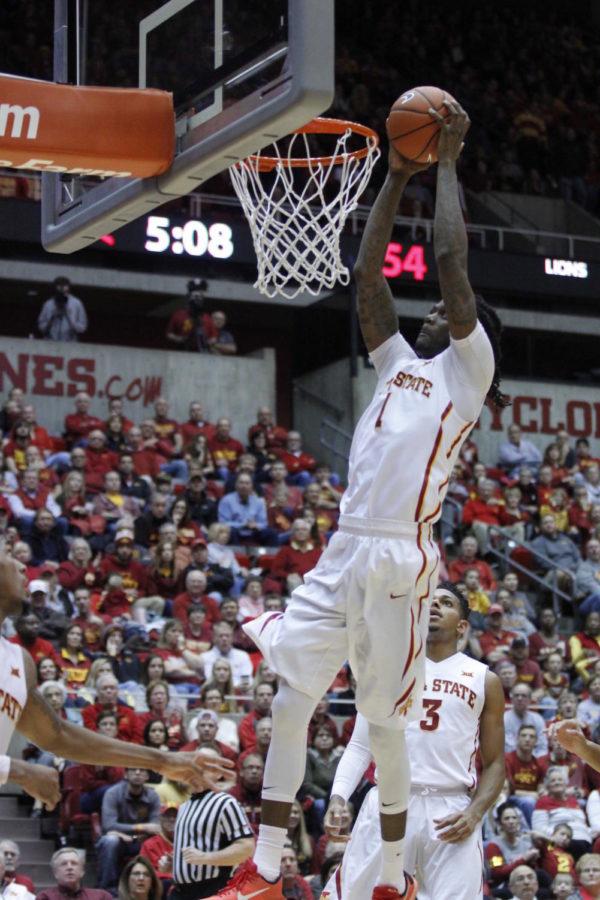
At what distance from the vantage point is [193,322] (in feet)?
68.3

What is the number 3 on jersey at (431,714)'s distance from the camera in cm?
773

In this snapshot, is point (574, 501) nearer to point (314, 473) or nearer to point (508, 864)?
point (314, 473)

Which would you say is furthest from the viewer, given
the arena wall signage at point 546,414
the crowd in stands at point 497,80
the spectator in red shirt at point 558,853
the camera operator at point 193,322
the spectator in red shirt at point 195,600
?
the crowd in stands at point 497,80

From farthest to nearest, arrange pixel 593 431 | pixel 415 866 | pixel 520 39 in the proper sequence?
pixel 520 39 → pixel 593 431 → pixel 415 866

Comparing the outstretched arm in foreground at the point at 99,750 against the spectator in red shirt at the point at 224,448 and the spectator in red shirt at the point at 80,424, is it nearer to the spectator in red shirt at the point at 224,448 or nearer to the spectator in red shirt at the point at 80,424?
the spectator in red shirt at the point at 80,424

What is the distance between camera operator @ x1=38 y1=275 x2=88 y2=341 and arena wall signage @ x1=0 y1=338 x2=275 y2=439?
8.3 inches

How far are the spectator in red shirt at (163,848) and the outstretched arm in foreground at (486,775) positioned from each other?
376 centimetres

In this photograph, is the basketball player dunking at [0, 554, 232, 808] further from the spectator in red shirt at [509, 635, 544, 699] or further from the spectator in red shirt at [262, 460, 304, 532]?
the spectator in red shirt at [262, 460, 304, 532]

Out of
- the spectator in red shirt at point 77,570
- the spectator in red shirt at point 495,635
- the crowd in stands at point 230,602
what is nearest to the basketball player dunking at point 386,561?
the crowd in stands at point 230,602

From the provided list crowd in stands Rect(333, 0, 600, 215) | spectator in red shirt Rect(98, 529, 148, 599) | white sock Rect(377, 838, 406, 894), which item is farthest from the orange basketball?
crowd in stands Rect(333, 0, 600, 215)

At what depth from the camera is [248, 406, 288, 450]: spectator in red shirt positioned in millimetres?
19453

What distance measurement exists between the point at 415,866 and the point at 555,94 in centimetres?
2196

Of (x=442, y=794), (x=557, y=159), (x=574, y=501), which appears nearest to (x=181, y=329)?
(x=574, y=501)

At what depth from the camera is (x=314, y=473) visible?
1975 cm
